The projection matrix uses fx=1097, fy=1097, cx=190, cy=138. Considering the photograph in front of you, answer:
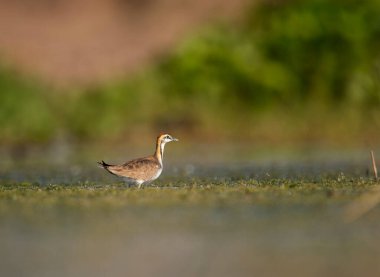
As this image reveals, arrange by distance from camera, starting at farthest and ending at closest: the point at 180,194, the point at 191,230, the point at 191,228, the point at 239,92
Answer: the point at 239,92, the point at 180,194, the point at 191,228, the point at 191,230

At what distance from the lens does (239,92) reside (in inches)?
1014

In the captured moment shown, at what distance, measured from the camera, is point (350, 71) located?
80.6 feet

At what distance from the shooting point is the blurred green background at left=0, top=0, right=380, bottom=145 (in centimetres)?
2464

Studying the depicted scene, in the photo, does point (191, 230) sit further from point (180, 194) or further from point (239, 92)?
point (239, 92)

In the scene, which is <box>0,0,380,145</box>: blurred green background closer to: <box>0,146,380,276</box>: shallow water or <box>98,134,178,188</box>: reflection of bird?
<box>0,146,380,276</box>: shallow water

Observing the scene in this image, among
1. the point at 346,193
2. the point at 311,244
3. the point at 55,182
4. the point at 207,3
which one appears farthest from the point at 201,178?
the point at 207,3

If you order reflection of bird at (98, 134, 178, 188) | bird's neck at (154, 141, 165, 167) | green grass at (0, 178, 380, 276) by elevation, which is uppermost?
bird's neck at (154, 141, 165, 167)

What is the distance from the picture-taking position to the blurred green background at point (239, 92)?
24641mm

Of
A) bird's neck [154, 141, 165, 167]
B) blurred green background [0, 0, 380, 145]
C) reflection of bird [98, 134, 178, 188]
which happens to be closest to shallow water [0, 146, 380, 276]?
reflection of bird [98, 134, 178, 188]

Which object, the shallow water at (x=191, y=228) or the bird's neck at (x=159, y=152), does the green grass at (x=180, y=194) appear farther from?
the bird's neck at (x=159, y=152)

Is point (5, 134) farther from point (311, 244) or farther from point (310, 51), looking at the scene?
point (311, 244)

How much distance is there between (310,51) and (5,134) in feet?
23.8

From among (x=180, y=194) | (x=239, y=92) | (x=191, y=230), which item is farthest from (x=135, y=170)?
(x=239, y=92)

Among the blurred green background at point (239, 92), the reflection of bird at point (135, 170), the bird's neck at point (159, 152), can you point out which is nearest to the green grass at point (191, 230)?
the reflection of bird at point (135, 170)
